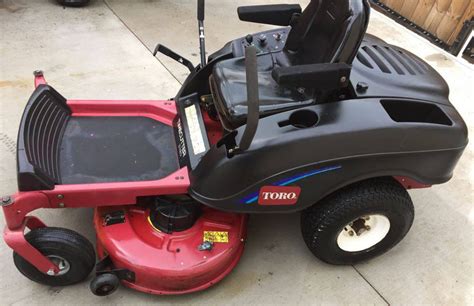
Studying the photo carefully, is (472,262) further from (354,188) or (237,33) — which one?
(237,33)

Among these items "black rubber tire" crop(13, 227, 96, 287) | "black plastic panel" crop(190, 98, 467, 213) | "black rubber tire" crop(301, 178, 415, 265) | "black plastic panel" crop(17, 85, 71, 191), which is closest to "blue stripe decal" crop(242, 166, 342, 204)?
"black plastic panel" crop(190, 98, 467, 213)

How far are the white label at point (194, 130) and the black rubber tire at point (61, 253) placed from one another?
0.58 meters

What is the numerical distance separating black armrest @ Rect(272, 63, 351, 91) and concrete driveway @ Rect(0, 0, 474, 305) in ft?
2.71

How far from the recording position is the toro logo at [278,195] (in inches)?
66.7

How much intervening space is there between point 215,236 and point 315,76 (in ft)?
2.49

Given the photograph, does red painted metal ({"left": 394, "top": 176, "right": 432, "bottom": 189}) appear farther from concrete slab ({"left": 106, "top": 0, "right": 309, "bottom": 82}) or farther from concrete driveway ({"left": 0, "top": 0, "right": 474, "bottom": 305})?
concrete slab ({"left": 106, "top": 0, "right": 309, "bottom": 82})

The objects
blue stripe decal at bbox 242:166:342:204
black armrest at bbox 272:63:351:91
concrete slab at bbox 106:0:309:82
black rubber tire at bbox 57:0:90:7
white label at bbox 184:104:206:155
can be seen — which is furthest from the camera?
black rubber tire at bbox 57:0:90:7

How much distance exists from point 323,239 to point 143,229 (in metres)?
0.74

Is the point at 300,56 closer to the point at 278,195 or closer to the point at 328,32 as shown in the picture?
the point at 328,32

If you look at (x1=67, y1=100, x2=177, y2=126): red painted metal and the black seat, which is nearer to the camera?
the black seat

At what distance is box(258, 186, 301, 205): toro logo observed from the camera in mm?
1695

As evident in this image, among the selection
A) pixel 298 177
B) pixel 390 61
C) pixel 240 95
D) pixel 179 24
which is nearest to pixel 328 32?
pixel 390 61

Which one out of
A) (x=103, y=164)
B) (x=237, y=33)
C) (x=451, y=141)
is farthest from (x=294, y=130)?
(x=237, y=33)

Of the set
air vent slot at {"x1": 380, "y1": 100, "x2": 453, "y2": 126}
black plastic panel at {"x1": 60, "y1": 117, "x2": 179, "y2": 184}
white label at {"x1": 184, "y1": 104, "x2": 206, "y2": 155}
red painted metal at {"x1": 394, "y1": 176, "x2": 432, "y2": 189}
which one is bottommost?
black plastic panel at {"x1": 60, "y1": 117, "x2": 179, "y2": 184}
